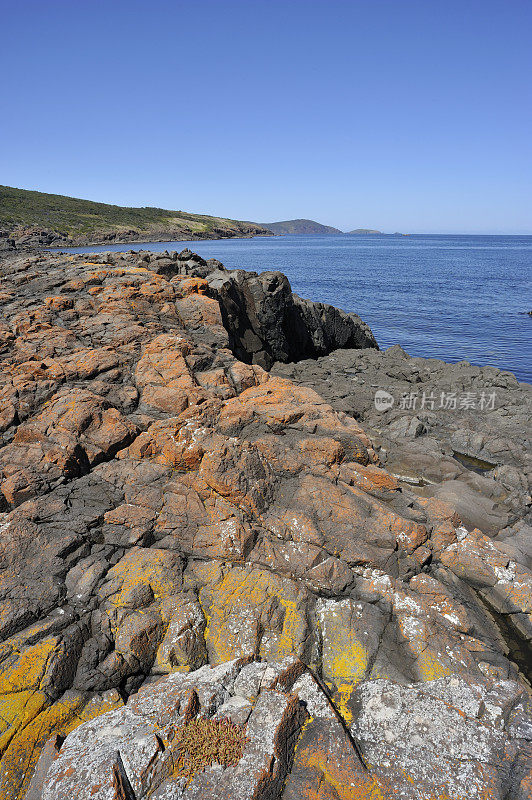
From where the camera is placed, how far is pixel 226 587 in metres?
9.95

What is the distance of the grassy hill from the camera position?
361 ft

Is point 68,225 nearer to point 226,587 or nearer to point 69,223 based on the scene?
point 69,223

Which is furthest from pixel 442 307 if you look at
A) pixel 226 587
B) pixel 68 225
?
pixel 68 225

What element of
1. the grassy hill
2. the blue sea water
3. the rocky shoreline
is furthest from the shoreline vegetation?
the rocky shoreline

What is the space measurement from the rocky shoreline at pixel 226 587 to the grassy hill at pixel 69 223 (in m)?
100

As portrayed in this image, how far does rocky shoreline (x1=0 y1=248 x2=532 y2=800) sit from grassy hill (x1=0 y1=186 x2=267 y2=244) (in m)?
100

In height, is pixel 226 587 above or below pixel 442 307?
above

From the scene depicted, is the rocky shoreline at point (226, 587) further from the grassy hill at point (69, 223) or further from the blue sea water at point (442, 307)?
the grassy hill at point (69, 223)

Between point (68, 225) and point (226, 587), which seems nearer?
point (226, 587)

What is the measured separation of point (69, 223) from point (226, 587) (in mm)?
153177

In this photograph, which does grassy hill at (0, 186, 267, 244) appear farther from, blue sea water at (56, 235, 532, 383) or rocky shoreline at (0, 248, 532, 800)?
rocky shoreline at (0, 248, 532, 800)

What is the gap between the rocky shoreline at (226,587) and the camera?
706cm

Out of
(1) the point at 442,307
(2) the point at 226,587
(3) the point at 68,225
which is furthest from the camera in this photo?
(3) the point at 68,225

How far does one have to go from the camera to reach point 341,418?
16.2 metres
